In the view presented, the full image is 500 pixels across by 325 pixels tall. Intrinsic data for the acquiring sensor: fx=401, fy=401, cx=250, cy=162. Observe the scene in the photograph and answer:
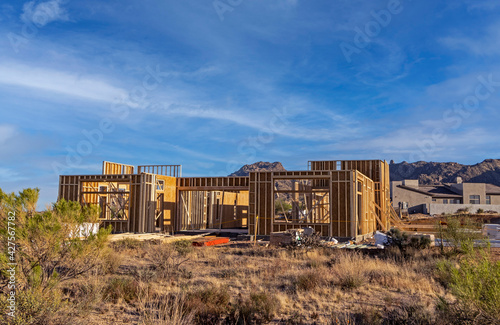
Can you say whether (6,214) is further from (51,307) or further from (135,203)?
(135,203)

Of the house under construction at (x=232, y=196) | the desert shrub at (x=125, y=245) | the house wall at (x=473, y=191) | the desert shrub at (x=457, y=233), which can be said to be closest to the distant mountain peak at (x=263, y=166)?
the house wall at (x=473, y=191)

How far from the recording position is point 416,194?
59.8 meters

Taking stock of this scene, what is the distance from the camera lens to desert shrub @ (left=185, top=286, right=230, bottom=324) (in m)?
7.59

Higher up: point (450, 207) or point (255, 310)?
point (450, 207)

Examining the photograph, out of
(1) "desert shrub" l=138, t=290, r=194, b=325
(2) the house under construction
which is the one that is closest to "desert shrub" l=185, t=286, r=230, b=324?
(1) "desert shrub" l=138, t=290, r=194, b=325

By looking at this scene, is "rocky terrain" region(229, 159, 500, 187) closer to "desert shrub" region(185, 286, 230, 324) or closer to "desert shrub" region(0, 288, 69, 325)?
"desert shrub" region(185, 286, 230, 324)

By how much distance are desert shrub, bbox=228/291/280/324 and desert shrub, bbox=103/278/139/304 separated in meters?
2.48

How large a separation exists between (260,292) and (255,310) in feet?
4.14

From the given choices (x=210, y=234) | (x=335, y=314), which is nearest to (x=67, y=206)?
(x=335, y=314)

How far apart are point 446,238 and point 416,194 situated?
1866 inches

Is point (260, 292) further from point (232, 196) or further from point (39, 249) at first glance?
point (232, 196)

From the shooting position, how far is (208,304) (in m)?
8.12

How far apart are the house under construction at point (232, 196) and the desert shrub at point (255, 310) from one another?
49.1 ft

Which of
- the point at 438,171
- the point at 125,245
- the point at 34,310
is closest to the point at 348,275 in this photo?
the point at 34,310
